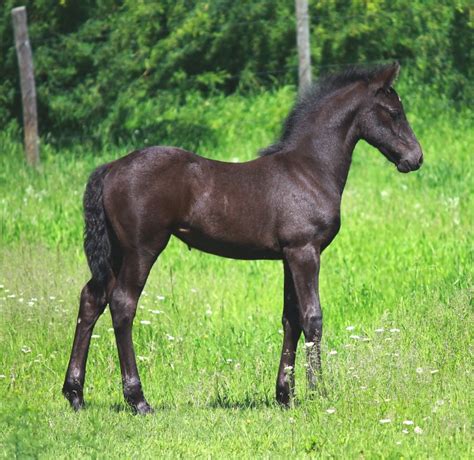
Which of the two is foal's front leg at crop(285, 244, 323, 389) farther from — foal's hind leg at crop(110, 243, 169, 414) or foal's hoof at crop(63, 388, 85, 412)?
foal's hoof at crop(63, 388, 85, 412)

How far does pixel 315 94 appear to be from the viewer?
743cm

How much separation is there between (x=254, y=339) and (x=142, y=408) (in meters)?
1.88

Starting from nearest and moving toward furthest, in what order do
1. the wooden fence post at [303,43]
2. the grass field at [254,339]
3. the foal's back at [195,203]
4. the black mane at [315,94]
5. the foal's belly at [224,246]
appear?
the grass field at [254,339], the foal's back at [195,203], the foal's belly at [224,246], the black mane at [315,94], the wooden fence post at [303,43]

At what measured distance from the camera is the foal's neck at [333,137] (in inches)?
286

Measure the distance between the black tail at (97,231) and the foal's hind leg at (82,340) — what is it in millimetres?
123

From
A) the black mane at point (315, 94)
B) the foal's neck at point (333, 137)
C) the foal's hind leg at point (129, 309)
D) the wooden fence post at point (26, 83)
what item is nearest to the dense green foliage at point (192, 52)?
the wooden fence post at point (26, 83)

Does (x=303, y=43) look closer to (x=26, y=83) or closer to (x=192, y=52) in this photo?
(x=192, y=52)

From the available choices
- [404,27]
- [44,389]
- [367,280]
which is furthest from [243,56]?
[44,389]

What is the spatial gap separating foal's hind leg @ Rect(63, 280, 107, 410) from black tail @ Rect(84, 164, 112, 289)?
0.12 meters

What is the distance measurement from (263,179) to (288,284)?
0.73m

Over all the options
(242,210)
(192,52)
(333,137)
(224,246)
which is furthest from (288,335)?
(192,52)

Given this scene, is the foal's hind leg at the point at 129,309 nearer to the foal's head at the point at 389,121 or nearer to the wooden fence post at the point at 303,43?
the foal's head at the point at 389,121

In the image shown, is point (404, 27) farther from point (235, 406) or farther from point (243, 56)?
point (235, 406)

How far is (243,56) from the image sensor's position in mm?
16969
